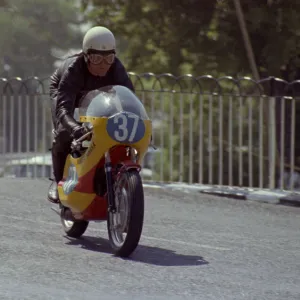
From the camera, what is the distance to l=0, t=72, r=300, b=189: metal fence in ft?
45.9

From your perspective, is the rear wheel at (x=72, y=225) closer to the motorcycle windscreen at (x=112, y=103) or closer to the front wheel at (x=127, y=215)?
the front wheel at (x=127, y=215)

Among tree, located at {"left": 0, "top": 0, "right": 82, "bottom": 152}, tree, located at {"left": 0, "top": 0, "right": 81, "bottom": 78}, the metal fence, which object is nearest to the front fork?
the metal fence

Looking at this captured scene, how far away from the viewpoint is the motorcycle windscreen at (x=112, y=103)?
8.70m

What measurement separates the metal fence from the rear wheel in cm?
429

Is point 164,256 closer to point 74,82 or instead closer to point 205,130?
point 74,82

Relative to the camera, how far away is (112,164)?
879 cm

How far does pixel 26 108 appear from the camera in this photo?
16.1 m

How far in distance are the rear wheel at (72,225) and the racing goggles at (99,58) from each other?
1.25 meters

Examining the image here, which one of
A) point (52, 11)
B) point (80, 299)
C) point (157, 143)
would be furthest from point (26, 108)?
point (52, 11)

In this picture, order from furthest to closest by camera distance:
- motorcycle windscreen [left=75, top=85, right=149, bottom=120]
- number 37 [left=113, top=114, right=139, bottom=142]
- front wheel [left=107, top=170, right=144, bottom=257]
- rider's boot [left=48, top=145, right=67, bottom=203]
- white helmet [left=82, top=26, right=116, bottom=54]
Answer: rider's boot [left=48, top=145, right=67, bottom=203]
white helmet [left=82, top=26, right=116, bottom=54]
motorcycle windscreen [left=75, top=85, right=149, bottom=120]
number 37 [left=113, top=114, right=139, bottom=142]
front wheel [left=107, top=170, right=144, bottom=257]

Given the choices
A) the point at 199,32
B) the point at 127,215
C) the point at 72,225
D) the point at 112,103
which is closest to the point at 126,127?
the point at 112,103

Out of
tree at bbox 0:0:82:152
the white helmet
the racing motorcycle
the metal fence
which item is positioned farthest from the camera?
tree at bbox 0:0:82:152

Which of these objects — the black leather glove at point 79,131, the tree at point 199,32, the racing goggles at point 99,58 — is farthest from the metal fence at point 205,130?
the black leather glove at point 79,131

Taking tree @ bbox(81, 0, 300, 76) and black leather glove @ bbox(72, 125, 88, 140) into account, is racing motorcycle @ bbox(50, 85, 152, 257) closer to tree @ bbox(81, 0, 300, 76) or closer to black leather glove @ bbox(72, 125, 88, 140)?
black leather glove @ bbox(72, 125, 88, 140)
